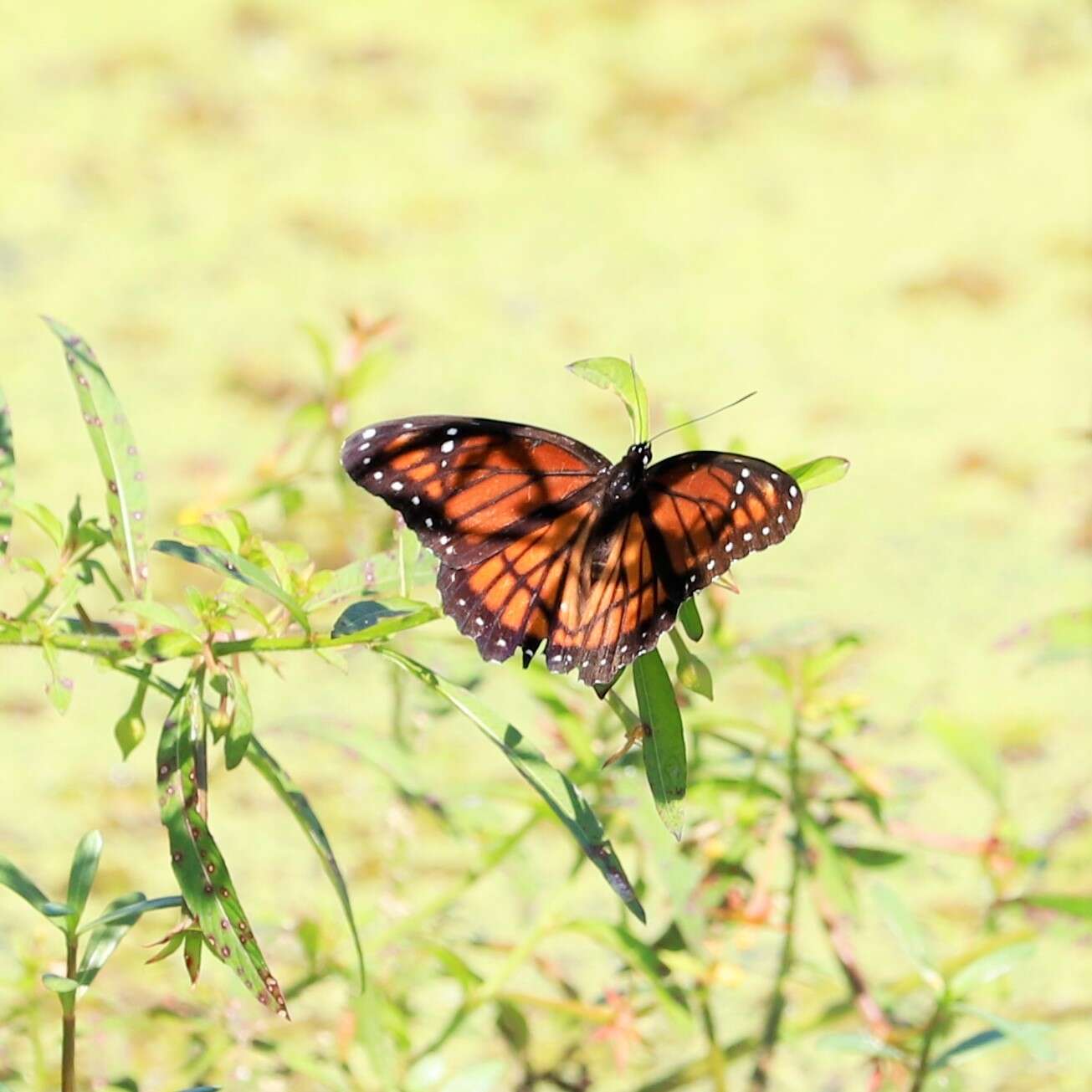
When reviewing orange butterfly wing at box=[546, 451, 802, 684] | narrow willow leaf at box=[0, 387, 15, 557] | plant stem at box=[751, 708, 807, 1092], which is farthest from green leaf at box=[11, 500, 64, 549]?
plant stem at box=[751, 708, 807, 1092]

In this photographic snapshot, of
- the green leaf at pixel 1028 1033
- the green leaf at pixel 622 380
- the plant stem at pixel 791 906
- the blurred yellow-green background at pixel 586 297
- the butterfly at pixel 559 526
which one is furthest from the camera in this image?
the blurred yellow-green background at pixel 586 297

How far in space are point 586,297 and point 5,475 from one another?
2.50 meters

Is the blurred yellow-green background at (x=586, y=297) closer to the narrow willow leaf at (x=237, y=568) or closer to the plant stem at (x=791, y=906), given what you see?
the plant stem at (x=791, y=906)

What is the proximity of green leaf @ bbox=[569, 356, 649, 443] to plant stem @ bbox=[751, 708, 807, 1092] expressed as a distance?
0.44m

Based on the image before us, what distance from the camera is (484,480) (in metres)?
0.93

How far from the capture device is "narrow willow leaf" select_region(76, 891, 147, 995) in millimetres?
881

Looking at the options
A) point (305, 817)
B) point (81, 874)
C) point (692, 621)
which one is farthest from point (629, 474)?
point (81, 874)

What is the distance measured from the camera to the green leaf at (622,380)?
74 centimetres

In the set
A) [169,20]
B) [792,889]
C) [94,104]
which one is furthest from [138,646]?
[169,20]

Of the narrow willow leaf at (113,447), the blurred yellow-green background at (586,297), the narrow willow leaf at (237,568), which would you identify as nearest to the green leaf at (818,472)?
the narrow willow leaf at (237,568)

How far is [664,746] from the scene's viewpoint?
30.9 inches

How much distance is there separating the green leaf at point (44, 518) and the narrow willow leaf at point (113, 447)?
0.03 meters

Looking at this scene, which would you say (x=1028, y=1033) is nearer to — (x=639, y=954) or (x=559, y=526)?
(x=639, y=954)

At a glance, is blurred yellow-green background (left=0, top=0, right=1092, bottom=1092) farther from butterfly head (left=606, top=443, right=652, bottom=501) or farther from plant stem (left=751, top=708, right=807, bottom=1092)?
butterfly head (left=606, top=443, right=652, bottom=501)
